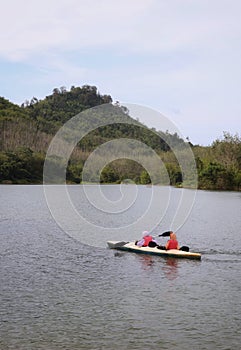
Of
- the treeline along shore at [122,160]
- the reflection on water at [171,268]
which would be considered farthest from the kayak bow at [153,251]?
the treeline along shore at [122,160]

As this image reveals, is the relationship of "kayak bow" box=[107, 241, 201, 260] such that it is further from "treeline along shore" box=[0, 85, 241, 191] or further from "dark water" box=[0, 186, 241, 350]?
"treeline along shore" box=[0, 85, 241, 191]

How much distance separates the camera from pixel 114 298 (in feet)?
55.2

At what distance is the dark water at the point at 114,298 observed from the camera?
13.0 meters

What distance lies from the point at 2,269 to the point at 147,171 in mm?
105051

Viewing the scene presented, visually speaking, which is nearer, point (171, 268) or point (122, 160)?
point (171, 268)

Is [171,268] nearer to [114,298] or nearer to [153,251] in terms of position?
[153,251]

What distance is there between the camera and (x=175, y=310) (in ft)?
51.1

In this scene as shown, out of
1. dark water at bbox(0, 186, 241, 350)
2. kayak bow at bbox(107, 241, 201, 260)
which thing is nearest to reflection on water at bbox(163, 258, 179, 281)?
dark water at bbox(0, 186, 241, 350)

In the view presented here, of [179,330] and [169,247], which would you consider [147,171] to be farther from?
[179,330]

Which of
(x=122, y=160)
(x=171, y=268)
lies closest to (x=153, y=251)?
(x=171, y=268)

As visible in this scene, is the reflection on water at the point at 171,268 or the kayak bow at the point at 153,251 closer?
the reflection on water at the point at 171,268

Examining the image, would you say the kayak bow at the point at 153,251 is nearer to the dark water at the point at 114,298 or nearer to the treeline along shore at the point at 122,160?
the dark water at the point at 114,298

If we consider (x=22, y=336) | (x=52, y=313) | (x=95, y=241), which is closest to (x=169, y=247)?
(x=95, y=241)

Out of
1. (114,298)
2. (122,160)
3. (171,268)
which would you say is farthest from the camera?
(122,160)
